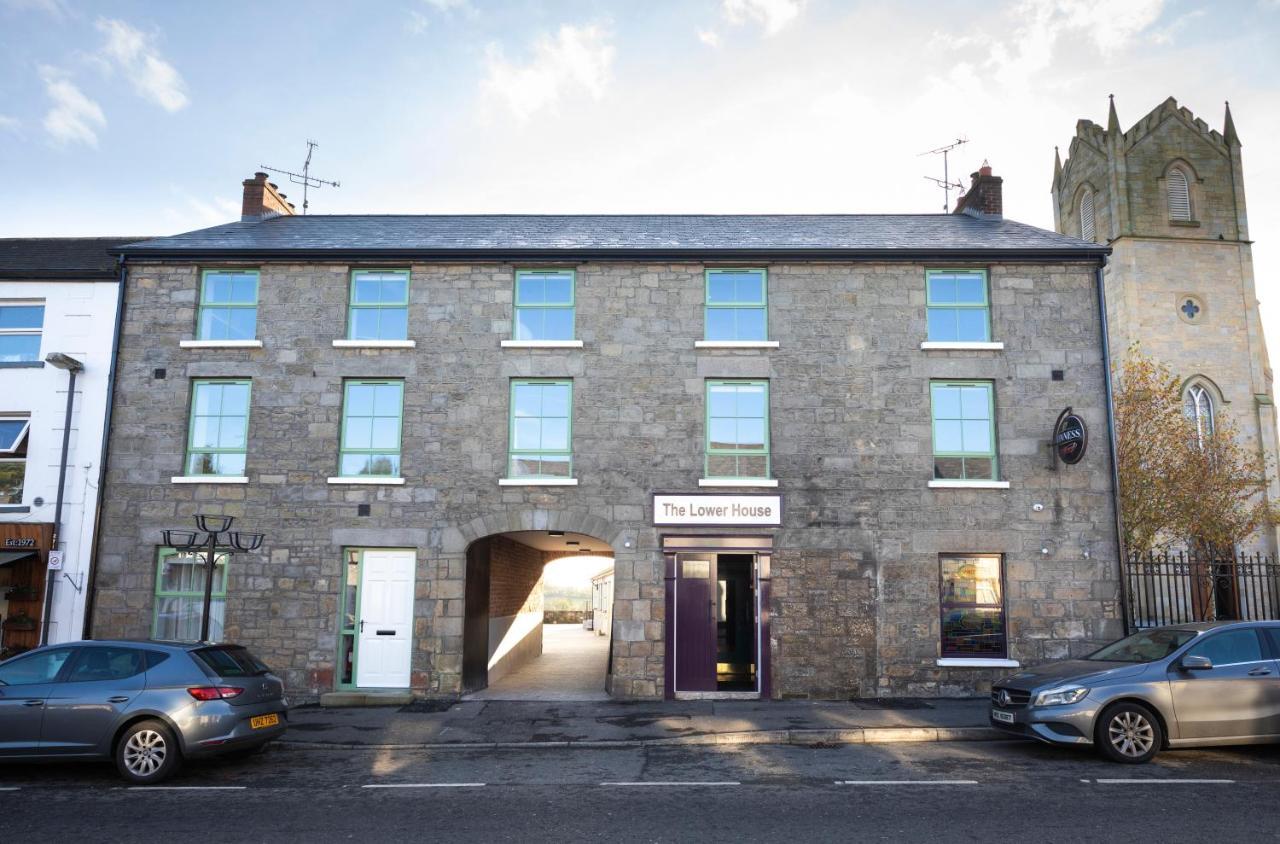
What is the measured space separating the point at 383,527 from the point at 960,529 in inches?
391

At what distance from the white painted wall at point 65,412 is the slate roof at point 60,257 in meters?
0.19

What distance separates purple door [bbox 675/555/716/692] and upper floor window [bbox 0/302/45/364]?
1249 centimetres

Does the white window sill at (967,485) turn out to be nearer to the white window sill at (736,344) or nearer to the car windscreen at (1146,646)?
the white window sill at (736,344)

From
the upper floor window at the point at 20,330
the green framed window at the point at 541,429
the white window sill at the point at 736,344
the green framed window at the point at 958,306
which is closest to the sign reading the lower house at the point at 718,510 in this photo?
the green framed window at the point at 541,429

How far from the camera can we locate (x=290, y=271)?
52.2ft

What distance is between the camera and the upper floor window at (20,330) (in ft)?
52.9

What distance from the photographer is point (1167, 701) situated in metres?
9.79

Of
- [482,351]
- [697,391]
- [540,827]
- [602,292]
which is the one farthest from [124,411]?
[540,827]

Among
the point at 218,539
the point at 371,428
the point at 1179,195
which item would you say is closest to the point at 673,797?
the point at 371,428

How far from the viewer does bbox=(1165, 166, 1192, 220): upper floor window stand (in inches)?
1411

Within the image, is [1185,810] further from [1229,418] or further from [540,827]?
[1229,418]

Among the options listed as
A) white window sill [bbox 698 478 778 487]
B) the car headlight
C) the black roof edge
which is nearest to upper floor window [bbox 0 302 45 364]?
the black roof edge

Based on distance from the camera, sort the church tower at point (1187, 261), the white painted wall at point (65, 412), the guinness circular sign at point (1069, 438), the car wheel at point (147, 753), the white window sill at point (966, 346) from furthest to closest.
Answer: the church tower at point (1187, 261) < the white window sill at point (966, 346) < the white painted wall at point (65, 412) < the guinness circular sign at point (1069, 438) < the car wheel at point (147, 753)

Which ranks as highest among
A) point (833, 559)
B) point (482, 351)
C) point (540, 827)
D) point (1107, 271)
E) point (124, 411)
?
point (1107, 271)
